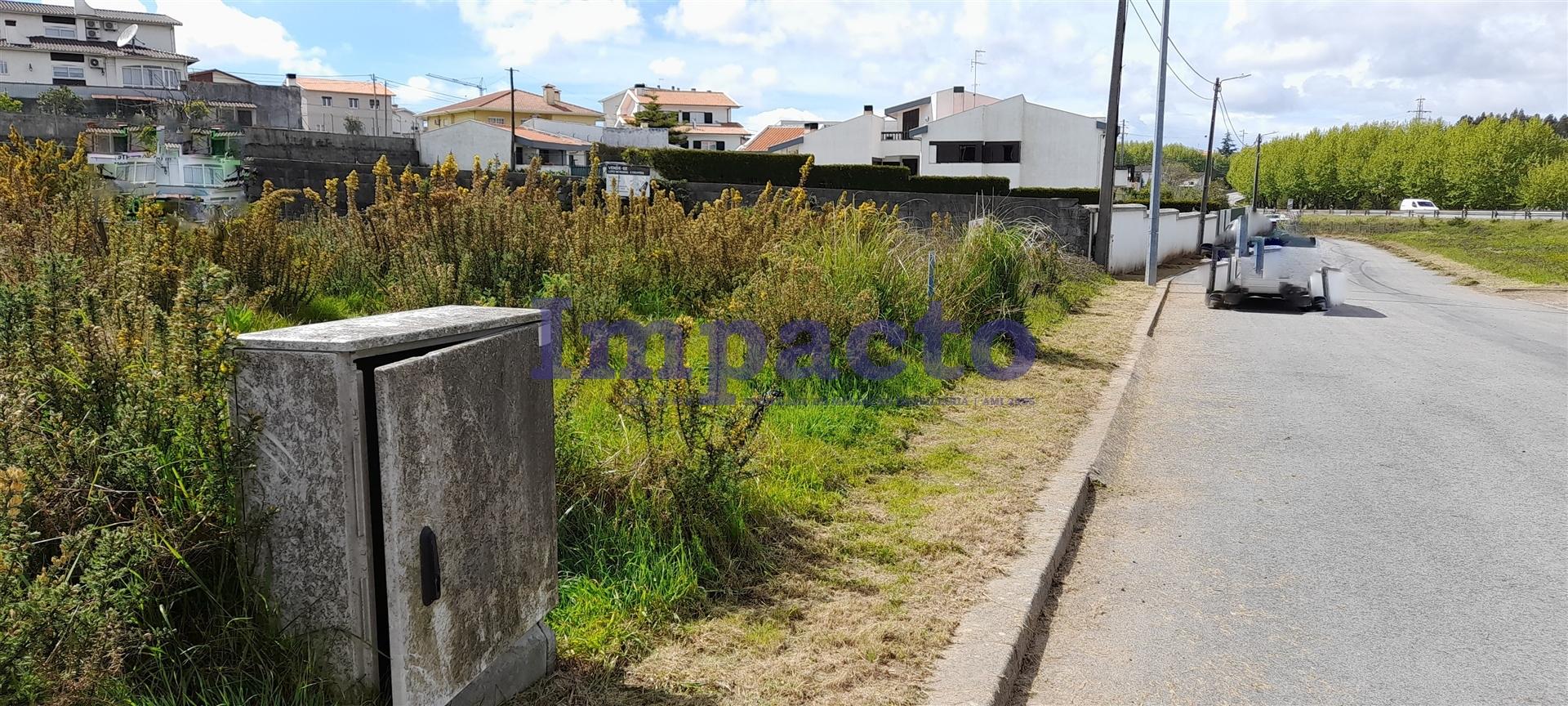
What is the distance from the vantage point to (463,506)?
2.77 m

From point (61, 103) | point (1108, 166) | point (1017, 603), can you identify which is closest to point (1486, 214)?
point (1108, 166)

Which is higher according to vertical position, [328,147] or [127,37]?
[127,37]

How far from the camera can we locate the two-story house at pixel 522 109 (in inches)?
3652

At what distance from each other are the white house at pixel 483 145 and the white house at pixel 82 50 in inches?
1246

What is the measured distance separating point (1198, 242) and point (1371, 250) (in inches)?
452

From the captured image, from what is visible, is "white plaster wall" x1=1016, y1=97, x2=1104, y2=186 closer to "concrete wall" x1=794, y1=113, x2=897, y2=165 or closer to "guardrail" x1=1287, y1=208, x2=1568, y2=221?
"concrete wall" x1=794, y1=113, x2=897, y2=165

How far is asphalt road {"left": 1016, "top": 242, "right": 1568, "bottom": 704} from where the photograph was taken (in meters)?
3.73

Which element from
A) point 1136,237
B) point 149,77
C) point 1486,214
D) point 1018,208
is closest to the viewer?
point 1018,208

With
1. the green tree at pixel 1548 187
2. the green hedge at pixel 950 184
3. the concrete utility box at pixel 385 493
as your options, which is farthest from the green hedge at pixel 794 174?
the green tree at pixel 1548 187

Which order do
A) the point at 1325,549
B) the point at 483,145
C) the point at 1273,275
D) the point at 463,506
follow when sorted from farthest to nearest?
1. the point at 483,145
2. the point at 1273,275
3. the point at 1325,549
4. the point at 463,506

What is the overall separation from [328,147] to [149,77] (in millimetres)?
46128

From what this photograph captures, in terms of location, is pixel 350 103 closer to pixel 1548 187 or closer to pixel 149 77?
pixel 149 77

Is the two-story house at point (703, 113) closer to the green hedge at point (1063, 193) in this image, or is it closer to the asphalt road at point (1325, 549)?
the green hedge at point (1063, 193)

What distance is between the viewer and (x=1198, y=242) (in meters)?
38.2
